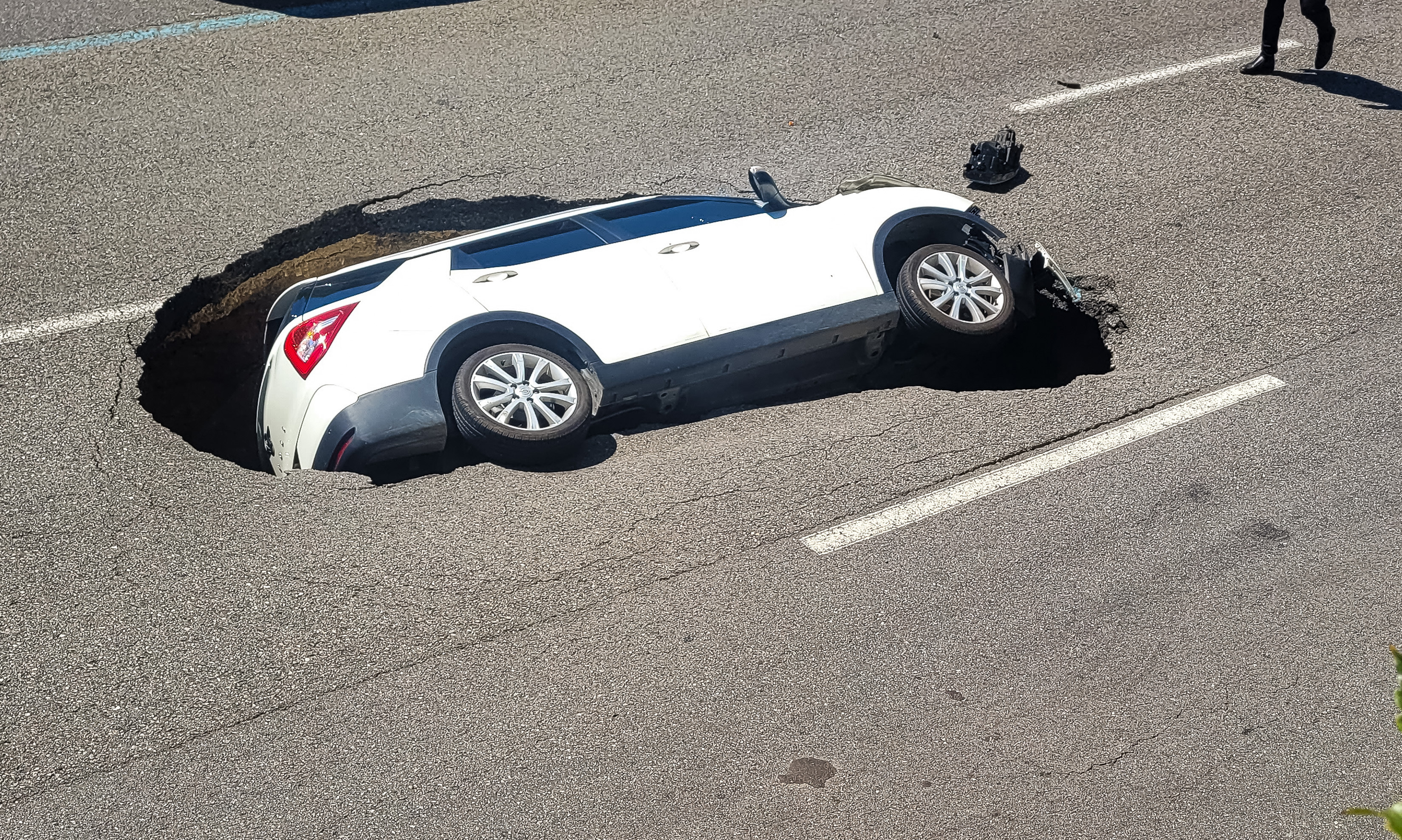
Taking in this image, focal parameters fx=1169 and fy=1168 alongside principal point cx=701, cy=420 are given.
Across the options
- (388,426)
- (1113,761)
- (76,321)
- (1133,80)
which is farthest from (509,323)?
(1133,80)

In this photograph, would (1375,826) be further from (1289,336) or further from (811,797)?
(1289,336)

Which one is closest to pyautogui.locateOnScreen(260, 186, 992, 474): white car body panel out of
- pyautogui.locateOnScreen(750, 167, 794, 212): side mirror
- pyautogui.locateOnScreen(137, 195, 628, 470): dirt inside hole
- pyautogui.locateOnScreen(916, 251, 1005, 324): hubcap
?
pyautogui.locateOnScreen(750, 167, 794, 212): side mirror

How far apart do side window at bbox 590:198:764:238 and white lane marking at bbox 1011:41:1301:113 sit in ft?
12.7

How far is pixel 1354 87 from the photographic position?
9602 mm

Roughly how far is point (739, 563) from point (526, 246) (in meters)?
2.17

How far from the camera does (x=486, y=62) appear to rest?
997 centimetres

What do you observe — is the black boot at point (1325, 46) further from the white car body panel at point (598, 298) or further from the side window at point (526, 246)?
the side window at point (526, 246)

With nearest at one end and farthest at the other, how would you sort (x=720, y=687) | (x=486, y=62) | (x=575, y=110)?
(x=720, y=687) < (x=575, y=110) < (x=486, y=62)

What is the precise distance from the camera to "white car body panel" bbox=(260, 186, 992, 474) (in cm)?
554

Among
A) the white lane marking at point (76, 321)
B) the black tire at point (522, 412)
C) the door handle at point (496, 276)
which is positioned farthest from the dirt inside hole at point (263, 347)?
the door handle at point (496, 276)

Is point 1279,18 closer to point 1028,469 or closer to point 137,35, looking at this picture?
point 1028,469

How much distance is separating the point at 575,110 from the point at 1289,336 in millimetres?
5448

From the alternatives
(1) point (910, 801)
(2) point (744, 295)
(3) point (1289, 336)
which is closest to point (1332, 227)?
(3) point (1289, 336)

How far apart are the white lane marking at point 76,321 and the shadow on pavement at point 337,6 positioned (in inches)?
190
